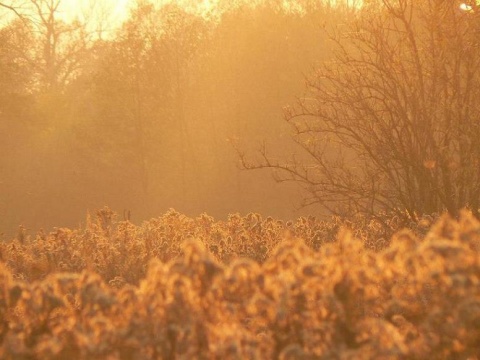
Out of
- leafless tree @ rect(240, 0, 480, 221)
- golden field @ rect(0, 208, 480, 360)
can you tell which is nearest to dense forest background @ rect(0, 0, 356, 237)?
leafless tree @ rect(240, 0, 480, 221)

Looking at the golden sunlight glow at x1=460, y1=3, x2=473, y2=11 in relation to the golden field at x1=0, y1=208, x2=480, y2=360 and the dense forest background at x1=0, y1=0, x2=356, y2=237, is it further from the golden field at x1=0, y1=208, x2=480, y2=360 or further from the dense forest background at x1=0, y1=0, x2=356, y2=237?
the dense forest background at x1=0, y1=0, x2=356, y2=237


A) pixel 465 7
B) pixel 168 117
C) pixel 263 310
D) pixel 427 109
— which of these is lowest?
pixel 263 310

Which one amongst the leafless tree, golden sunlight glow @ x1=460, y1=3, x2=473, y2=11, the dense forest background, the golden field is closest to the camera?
the golden field

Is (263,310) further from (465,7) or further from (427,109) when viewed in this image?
(465,7)

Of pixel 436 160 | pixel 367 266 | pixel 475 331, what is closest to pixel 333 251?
pixel 367 266

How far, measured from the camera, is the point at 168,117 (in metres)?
45.7

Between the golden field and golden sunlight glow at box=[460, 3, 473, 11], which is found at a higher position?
golden sunlight glow at box=[460, 3, 473, 11]

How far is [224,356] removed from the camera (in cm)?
307

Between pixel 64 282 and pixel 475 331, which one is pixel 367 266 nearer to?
pixel 475 331

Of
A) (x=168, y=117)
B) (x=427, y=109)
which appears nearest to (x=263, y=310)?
(x=427, y=109)

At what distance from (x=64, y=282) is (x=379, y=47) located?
27.0 feet

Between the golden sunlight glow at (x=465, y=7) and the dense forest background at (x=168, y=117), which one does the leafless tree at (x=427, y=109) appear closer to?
the golden sunlight glow at (x=465, y=7)

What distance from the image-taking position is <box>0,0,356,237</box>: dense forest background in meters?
43.2

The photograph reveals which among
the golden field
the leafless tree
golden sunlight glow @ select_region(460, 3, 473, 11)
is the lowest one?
the golden field
